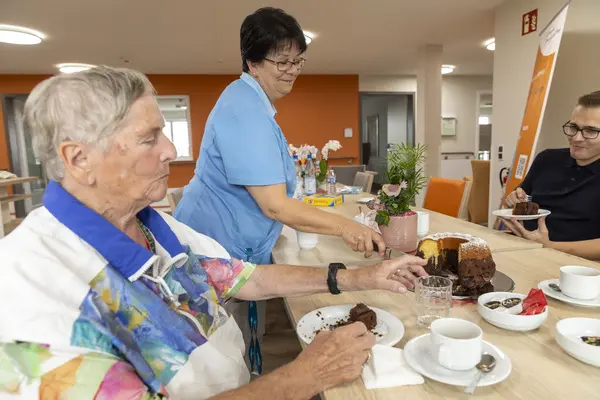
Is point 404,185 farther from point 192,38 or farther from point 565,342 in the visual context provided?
point 192,38

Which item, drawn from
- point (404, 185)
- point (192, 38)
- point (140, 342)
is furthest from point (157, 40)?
point (140, 342)

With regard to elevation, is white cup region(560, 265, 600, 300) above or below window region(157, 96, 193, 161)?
below

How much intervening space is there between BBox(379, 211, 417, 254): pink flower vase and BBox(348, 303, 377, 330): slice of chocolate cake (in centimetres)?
52

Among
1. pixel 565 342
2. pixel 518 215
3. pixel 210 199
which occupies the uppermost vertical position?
pixel 210 199

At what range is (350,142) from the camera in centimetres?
868

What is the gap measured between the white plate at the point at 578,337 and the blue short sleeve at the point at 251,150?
35.2 inches

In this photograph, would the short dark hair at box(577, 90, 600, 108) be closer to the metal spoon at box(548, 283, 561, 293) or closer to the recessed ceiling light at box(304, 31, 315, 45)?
the metal spoon at box(548, 283, 561, 293)

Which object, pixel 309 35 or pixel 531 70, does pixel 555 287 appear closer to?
pixel 531 70

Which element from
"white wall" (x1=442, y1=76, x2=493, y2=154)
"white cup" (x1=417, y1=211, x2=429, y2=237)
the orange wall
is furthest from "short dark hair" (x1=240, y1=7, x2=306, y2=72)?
"white wall" (x1=442, y1=76, x2=493, y2=154)

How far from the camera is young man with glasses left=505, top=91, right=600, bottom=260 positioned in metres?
1.71

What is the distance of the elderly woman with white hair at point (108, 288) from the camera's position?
0.56 meters

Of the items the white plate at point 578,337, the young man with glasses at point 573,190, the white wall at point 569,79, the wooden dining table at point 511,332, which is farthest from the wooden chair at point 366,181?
the white plate at point 578,337

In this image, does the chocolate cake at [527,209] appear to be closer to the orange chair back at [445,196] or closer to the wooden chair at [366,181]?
the orange chair back at [445,196]

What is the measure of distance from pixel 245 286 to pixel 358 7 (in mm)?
4144
